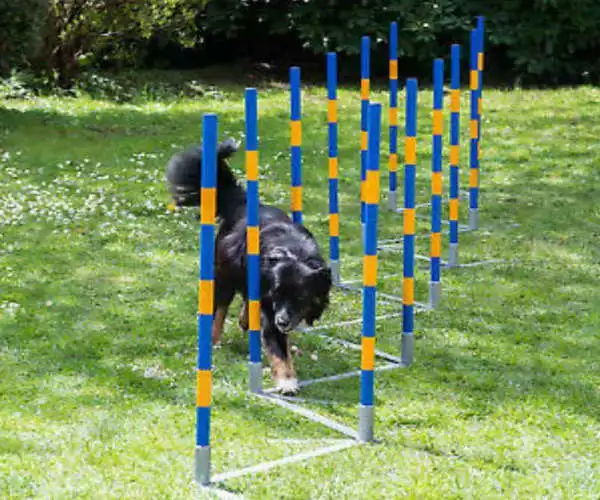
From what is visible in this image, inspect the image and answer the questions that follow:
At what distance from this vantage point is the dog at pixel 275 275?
5.73 m

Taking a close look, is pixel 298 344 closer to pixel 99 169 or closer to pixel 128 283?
pixel 128 283

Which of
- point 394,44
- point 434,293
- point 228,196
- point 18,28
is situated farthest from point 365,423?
point 18,28

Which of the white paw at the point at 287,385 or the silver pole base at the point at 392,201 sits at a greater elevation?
the silver pole base at the point at 392,201

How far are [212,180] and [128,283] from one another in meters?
3.49

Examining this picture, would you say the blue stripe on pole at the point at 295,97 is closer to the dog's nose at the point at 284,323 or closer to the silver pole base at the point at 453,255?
the dog's nose at the point at 284,323

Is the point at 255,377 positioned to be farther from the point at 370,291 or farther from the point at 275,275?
the point at 370,291

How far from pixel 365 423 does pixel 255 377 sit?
0.87 metres

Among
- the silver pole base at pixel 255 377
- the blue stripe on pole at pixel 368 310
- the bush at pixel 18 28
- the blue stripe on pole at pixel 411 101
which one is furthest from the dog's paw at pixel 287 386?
the bush at pixel 18 28

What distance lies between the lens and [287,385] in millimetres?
5680

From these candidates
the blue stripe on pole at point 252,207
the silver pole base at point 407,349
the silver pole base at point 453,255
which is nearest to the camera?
the blue stripe on pole at point 252,207

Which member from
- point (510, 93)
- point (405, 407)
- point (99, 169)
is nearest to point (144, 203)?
point (99, 169)

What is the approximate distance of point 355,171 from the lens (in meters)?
11.5

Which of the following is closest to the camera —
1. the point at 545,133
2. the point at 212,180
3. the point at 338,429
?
the point at 212,180

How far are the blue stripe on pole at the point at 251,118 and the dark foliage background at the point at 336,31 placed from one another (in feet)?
31.4
